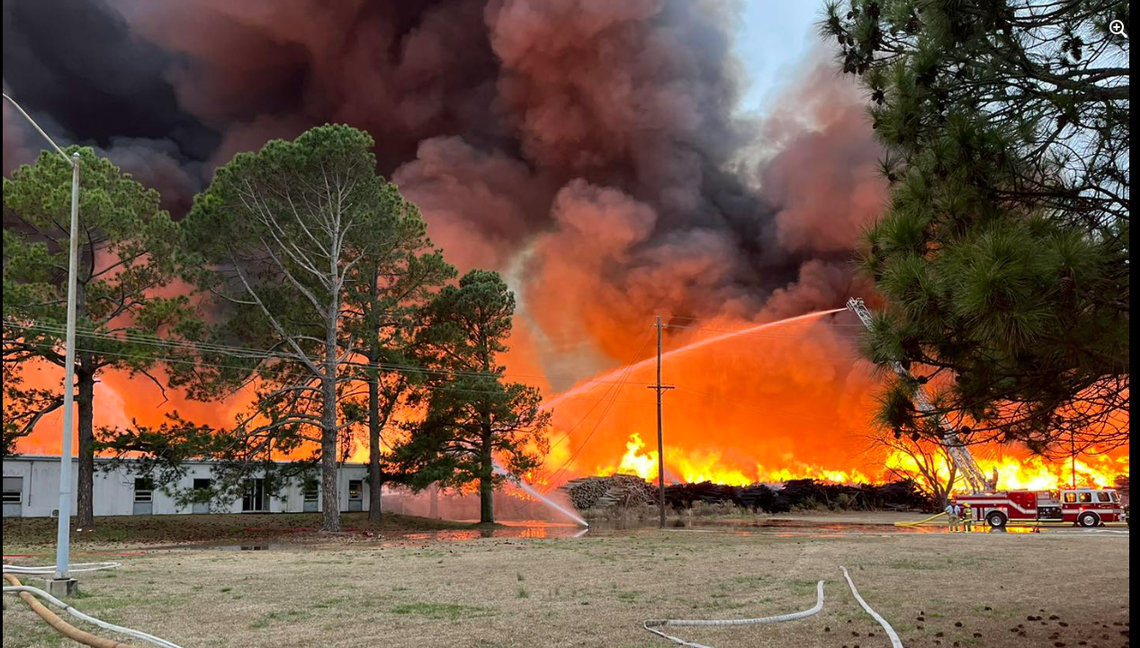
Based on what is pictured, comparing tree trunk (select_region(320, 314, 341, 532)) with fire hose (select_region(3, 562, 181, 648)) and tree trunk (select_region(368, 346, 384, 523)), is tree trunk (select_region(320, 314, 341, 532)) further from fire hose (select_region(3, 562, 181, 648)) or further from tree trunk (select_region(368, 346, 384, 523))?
fire hose (select_region(3, 562, 181, 648))

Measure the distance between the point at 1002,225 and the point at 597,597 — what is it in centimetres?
796

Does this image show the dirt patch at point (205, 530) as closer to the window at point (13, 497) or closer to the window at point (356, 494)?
the window at point (13, 497)

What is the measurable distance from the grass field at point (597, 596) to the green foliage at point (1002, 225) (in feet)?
9.61

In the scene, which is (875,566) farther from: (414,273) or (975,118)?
(414,273)

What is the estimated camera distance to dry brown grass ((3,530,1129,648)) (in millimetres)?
8914

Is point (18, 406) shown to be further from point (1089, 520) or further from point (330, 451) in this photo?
point (1089, 520)

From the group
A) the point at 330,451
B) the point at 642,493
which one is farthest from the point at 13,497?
the point at 642,493

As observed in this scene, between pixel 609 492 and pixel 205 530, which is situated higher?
pixel 609 492

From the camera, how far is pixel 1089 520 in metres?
34.8

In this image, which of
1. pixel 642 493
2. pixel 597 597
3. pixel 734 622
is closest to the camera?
pixel 734 622

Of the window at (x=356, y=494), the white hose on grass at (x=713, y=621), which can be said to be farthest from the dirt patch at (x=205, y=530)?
the white hose on grass at (x=713, y=621)

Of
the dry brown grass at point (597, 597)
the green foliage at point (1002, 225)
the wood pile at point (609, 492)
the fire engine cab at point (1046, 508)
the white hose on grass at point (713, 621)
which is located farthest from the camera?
the wood pile at point (609, 492)

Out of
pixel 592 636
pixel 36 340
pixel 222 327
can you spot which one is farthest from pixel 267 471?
pixel 592 636

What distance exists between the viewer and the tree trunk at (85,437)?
31.0m
